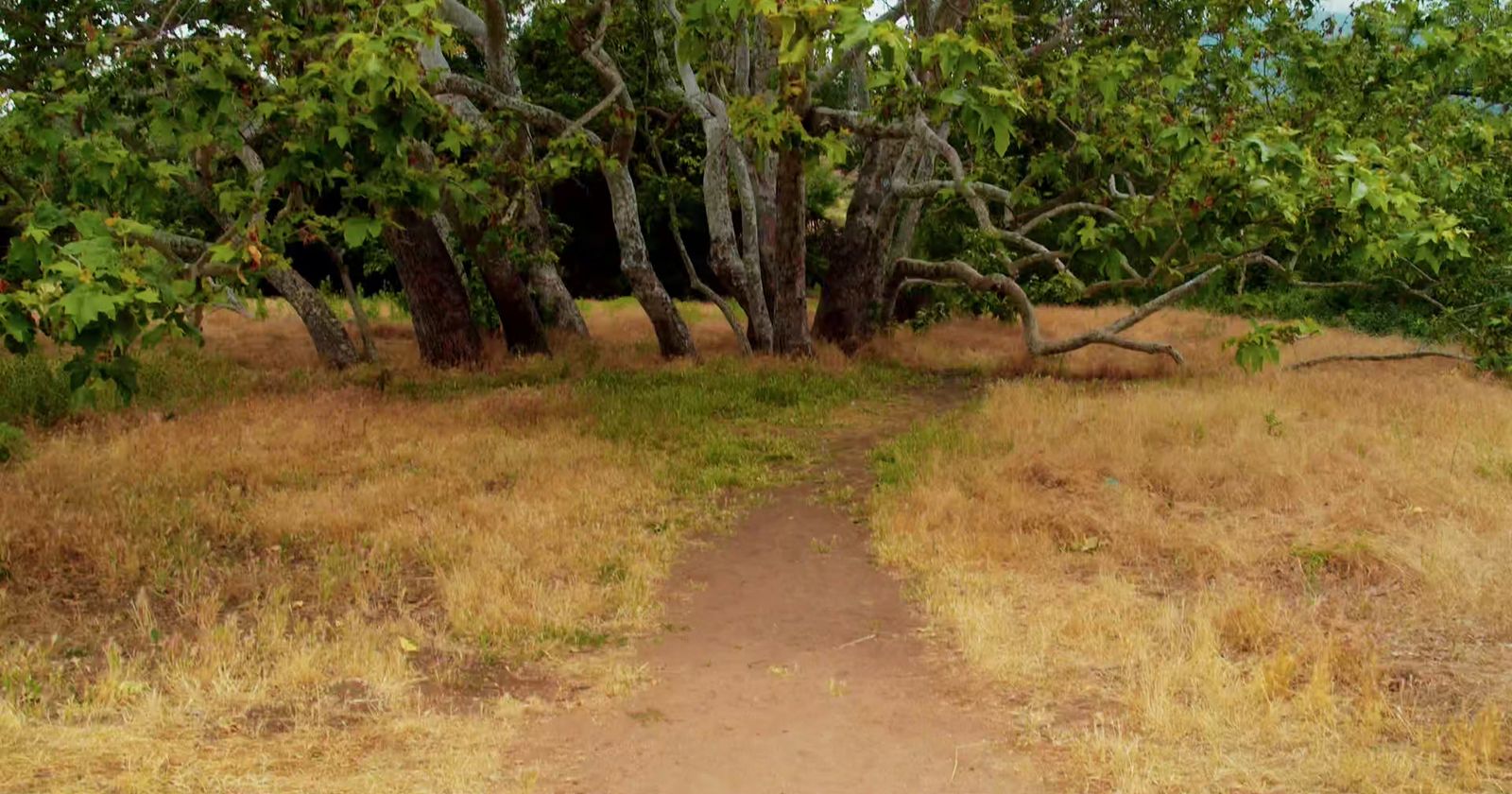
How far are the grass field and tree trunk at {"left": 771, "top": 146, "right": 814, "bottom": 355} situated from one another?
10.2 feet

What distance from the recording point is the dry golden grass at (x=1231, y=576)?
516 cm

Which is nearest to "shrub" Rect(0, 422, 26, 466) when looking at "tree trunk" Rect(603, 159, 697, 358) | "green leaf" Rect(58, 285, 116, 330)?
"green leaf" Rect(58, 285, 116, 330)

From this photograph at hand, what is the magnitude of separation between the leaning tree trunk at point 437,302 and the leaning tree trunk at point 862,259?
5470 millimetres

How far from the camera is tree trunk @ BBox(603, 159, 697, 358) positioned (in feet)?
53.6

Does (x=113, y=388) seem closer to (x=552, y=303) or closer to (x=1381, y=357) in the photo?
(x=552, y=303)

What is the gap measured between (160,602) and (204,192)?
34.3 ft

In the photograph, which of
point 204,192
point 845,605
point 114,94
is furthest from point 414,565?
point 204,192

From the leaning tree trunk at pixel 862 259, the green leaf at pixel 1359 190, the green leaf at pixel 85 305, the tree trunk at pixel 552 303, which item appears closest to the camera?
the green leaf at pixel 85 305

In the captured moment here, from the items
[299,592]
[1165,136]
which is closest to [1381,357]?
[1165,136]

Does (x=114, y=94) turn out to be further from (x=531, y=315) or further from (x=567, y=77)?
(x=567, y=77)

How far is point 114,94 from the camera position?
34.7 ft

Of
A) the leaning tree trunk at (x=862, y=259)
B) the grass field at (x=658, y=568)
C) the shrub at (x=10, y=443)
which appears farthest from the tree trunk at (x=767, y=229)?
the shrub at (x=10, y=443)

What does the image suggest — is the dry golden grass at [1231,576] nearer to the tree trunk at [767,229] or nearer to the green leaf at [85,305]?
the green leaf at [85,305]

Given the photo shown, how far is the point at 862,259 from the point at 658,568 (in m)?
10.8
